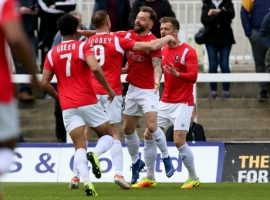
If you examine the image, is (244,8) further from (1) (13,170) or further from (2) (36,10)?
(1) (13,170)

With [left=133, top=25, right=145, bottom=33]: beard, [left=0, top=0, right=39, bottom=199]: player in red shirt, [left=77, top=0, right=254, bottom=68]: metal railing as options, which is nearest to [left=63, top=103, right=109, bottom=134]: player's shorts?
[left=133, top=25, right=145, bottom=33]: beard

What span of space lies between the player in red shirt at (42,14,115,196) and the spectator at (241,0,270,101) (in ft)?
22.3

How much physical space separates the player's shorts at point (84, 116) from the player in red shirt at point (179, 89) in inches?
68.2

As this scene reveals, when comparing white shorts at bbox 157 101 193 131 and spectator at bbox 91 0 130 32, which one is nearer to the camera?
white shorts at bbox 157 101 193 131

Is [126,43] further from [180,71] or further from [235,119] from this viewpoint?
[235,119]

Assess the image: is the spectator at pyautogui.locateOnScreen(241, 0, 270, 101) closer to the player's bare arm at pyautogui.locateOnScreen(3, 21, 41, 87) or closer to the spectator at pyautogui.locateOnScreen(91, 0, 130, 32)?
the spectator at pyautogui.locateOnScreen(91, 0, 130, 32)

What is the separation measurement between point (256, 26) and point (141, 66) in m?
5.48

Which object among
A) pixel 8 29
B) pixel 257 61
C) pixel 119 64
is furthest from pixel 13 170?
pixel 8 29

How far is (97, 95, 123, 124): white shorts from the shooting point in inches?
636

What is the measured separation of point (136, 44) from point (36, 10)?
6.49 metres

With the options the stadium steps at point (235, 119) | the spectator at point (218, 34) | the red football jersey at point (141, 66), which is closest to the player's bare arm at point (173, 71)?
the red football jersey at point (141, 66)

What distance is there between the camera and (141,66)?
16469mm

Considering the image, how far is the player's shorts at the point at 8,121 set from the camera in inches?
331

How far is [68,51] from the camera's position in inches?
581
